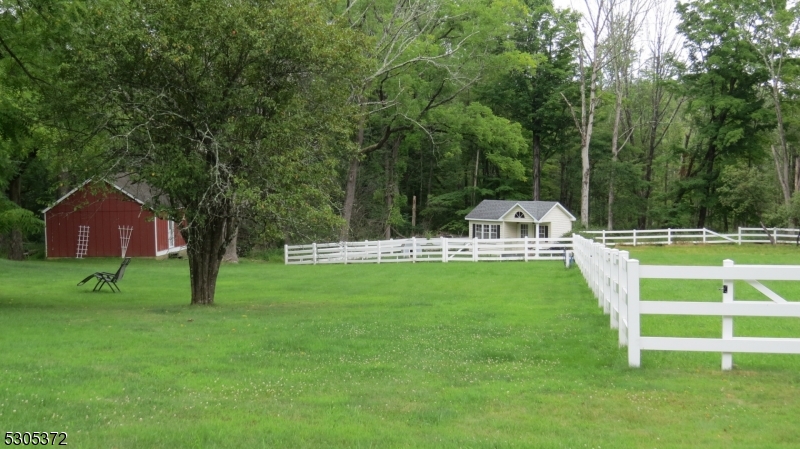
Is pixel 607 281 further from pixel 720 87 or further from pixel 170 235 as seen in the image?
pixel 720 87

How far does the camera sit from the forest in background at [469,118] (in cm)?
1341

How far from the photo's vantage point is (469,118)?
37.4m

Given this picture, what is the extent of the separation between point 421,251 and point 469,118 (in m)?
9.42

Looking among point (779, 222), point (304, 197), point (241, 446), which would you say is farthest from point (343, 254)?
point (241, 446)

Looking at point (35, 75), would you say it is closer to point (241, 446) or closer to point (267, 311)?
point (267, 311)

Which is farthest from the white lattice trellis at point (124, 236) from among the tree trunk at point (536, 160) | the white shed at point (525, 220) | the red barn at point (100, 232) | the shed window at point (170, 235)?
the tree trunk at point (536, 160)

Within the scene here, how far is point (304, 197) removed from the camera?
45.6 ft

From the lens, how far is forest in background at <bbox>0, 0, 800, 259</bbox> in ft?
44.0

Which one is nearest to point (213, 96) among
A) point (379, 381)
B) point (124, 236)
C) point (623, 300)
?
point (379, 381)

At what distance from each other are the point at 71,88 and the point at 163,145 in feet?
6.54

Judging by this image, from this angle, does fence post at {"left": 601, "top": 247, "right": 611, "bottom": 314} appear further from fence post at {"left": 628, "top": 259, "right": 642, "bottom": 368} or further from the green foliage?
the green foliage

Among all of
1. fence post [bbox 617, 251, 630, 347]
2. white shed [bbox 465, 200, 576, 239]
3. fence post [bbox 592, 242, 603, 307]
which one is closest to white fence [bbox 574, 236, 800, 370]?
fence post [bbox 617, 251, 630, 347]

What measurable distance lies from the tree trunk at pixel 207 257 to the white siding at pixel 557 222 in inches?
996

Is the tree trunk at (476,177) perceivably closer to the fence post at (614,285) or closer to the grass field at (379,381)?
the grass field at (379,381)
